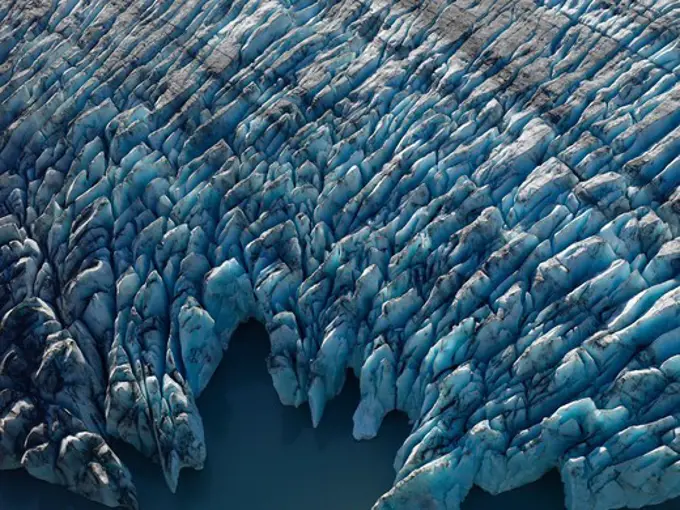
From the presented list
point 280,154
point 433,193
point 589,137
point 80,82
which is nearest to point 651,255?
point 589,137

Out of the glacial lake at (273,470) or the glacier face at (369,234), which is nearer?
the glacier face at (369,234)

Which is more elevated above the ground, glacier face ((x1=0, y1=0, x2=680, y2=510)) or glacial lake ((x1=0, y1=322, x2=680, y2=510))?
glacier face ((x1=0, y1=0, x2=680, y2=510))

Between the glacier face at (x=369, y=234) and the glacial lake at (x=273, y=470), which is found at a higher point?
the glacier face at (x=369, y=234)

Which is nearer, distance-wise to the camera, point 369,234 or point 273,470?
point 273,470

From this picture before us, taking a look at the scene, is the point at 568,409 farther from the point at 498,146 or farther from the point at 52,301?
the point at 52,301
